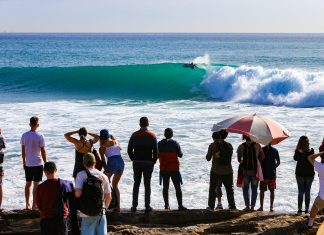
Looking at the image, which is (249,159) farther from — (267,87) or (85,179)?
(267,87)

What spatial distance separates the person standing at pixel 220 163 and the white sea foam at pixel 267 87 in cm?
1701

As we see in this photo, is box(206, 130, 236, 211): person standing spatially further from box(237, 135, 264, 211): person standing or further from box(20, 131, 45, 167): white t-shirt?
box(20, 131, 45, 167): white t-shirt

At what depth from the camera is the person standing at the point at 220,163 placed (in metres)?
7.43

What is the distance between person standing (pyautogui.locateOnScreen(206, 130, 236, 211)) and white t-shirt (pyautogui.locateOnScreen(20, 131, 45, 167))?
226 cm

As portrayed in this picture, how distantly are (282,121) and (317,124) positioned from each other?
1.38m

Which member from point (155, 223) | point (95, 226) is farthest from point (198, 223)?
point (95, 226)

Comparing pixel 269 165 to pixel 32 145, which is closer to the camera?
pixel 32 145

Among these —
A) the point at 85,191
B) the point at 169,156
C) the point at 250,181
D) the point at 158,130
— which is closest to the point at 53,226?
the point at 85,191

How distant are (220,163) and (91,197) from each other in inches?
114

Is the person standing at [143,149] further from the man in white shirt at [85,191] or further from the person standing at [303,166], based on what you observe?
the man in white shirt at [85,191]

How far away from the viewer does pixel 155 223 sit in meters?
7.02

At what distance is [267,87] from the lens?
89.2 ft

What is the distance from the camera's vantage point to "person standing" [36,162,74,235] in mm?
5082

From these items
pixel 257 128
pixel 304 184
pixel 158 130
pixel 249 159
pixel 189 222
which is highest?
pixel 257 128
